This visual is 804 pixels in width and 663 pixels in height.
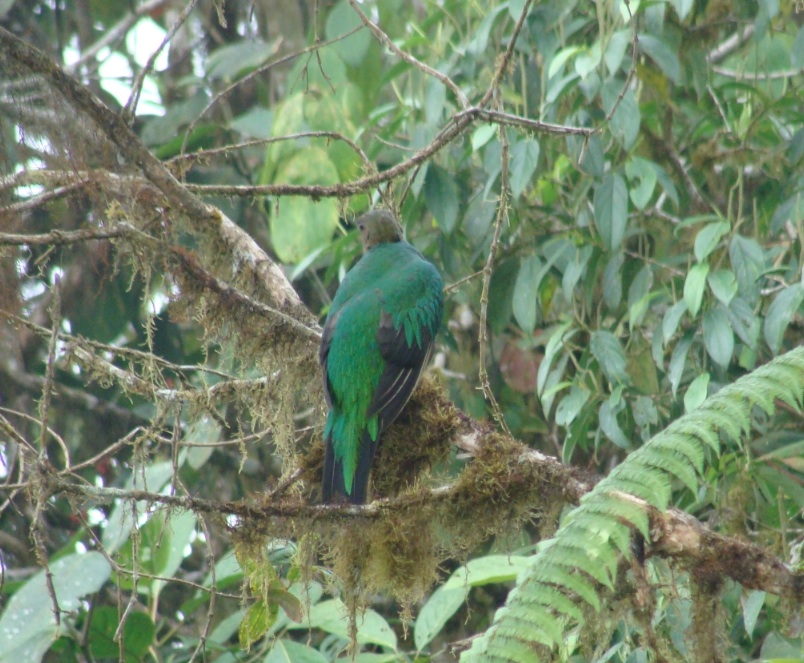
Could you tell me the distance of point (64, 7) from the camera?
7.34 m

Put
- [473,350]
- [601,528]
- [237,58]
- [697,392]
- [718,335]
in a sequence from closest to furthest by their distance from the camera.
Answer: [601,528]
[697,392]
[718,335]
[473,350]
[237,58]

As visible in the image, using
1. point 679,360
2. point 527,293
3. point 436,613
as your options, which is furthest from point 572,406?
point 436,613

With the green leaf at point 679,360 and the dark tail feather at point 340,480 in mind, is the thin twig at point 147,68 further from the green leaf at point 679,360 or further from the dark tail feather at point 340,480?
the green leaf at point 679,360

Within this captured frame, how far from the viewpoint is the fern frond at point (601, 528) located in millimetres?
2318

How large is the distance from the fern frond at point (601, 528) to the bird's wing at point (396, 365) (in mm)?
1088

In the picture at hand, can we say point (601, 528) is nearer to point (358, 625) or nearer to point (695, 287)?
point (695, 287)

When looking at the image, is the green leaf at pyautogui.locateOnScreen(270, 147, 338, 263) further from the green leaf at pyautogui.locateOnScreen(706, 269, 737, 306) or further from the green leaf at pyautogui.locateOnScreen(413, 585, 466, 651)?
the green leaf at pyautogui.locateOnScreen(706, 269, 737, 306)

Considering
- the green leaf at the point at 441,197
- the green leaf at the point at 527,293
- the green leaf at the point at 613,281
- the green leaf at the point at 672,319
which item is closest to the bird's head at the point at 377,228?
the green leaf at the point at 441,197

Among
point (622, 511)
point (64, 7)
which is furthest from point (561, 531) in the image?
point (64, 7)

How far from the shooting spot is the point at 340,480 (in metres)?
3.28

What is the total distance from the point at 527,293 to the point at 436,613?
1.29 metres

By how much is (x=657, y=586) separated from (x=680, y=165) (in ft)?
8.37

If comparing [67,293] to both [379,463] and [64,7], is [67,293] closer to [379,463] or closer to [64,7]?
[64,7]

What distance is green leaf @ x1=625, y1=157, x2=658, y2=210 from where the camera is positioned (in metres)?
3.78
